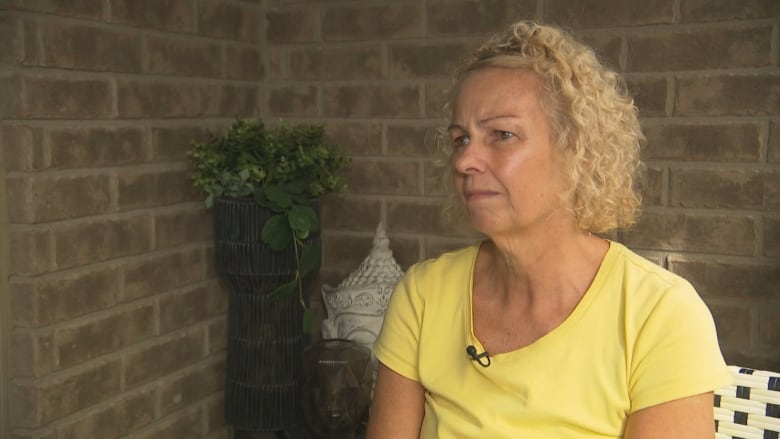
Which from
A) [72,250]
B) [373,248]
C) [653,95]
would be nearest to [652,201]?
[653,95]

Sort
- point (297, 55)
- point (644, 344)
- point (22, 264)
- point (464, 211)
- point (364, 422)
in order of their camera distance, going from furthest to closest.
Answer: point (297, 55)
point (364, 422)
point (22, 264)
point (464, 211)
point (644, 344)

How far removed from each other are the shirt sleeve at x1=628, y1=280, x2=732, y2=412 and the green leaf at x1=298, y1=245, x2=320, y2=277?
1.32 metres

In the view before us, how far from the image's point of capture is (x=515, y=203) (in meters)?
1.48

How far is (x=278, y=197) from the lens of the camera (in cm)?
244

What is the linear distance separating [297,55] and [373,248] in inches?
28.8

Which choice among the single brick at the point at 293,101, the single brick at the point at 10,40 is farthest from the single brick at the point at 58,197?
the single brick at the point at 293,101

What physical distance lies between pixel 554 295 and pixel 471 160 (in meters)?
0.30

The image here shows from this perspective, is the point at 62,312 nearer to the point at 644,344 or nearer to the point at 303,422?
the point at 303,422

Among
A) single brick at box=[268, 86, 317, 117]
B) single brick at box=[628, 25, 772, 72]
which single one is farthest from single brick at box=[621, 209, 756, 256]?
single brick at box=[268, 86, 317, 117]

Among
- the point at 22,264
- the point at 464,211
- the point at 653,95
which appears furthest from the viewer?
the point at 653,95

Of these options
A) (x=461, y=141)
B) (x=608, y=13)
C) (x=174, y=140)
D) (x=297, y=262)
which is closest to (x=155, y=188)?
(x=174, y=140)

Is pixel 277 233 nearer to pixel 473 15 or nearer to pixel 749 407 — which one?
pixel 473 15

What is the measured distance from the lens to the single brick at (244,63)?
271 cm

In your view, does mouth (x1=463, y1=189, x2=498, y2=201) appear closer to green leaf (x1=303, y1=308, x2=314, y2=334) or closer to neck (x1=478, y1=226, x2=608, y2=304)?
neck (x1=478, y1=226, x2=608, y2=304)
